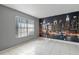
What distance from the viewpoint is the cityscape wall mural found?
7.94 m

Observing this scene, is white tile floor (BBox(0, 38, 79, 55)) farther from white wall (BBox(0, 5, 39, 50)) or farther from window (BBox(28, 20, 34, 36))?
window (BBox(28, 20, 34, 36))

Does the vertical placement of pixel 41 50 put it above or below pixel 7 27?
below

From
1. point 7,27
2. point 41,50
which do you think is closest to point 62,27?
point 41,50

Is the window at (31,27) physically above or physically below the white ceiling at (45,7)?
below

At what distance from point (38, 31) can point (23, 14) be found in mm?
4409

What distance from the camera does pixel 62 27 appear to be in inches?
357

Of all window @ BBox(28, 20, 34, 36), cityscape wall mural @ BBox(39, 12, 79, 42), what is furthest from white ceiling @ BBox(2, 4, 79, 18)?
window @ BBox(28, 20, 34, 36)

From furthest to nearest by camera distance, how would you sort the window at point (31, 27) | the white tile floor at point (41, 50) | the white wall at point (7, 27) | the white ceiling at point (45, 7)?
the window at point (31, 27)
the white ceiling at point (45, 7)
the white wall at point (7, 27)
the white tile floor at point (41, 50)

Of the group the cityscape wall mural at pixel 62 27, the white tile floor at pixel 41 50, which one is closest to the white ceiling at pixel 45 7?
the cityscape wall mural at pixel 62 27

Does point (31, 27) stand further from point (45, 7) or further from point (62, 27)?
point (45, 7)

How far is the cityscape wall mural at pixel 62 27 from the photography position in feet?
26.0

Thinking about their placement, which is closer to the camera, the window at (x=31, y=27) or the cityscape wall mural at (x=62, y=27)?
the cityscape wall mural at (x=62, y=27)

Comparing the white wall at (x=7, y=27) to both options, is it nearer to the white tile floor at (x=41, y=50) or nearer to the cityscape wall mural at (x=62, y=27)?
the white tile floor at (x=41, y=50)
